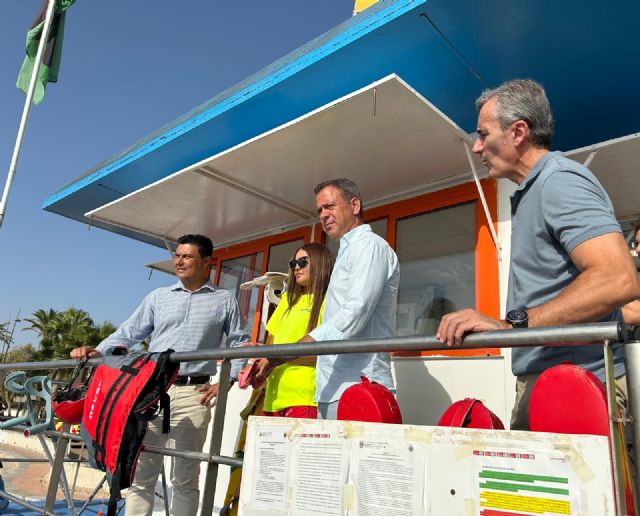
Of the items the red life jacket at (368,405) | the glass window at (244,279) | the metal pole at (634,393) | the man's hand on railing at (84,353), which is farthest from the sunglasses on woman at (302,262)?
the glass window at (244,279)

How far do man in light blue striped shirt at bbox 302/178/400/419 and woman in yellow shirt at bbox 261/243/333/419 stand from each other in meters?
0.33

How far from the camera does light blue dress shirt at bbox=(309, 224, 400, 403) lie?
6.87ft

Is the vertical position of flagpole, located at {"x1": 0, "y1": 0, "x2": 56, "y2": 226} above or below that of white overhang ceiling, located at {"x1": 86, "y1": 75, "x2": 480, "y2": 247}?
above

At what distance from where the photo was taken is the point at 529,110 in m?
1.76

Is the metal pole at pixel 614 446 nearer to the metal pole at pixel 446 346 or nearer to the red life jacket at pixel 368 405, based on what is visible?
the metal pole at pixel 446 346

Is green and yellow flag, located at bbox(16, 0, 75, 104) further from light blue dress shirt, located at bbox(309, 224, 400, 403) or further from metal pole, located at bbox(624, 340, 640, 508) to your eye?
metal pole, located at bbox(624, 340, 640, 508)

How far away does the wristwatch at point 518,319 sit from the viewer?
1372mm

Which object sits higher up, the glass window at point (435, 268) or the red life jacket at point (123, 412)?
the glass window at point (435, 268)

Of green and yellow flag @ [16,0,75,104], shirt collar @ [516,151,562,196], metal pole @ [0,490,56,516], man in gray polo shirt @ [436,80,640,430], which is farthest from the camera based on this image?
green and yellow flag @ [16,0,75,104]

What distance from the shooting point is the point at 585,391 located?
49.4 inches

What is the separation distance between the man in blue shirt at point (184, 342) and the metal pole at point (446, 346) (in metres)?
1.21

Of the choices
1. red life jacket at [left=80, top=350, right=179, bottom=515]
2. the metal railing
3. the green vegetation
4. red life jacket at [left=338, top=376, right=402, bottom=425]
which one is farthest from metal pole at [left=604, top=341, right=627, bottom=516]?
the green vegetation

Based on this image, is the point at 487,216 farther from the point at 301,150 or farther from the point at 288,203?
the point at 288,203

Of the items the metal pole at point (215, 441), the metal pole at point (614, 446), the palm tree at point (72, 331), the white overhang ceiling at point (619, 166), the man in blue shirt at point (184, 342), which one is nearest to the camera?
the metal pole at point (614, 446)
